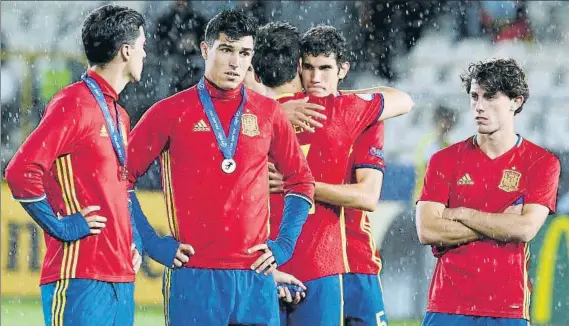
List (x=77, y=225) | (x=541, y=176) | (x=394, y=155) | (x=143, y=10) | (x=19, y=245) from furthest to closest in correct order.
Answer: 1. (x=143, y=10)
2. (x=394, y=155)
3. (x=19, y=245)
4. (x=541, y=176)
5. (x=77, y=225)

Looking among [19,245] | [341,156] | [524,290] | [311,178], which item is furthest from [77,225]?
[19,245]

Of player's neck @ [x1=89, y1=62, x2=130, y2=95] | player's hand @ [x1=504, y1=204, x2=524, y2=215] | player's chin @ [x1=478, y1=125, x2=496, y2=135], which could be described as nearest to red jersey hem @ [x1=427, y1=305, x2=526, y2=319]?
player's hand @ [x1=504, y1=204, x2=524, y2=215]

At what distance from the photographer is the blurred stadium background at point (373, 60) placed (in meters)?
11.8

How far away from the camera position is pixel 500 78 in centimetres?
561

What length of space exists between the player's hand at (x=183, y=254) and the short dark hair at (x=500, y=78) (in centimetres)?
168

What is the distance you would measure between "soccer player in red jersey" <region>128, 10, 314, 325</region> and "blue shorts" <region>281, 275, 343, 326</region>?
0.55 metres

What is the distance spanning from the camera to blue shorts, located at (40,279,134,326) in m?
4.73

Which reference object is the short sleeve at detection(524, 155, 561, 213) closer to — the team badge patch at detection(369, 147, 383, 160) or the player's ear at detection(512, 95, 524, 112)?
the player's ear at detection(512, 95, 524, 112)

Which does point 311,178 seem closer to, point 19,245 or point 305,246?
point 305,246

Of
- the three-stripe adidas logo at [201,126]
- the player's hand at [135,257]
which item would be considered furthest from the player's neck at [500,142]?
the player's hand at [135,257]

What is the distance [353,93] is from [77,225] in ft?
5.67

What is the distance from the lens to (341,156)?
224 inches

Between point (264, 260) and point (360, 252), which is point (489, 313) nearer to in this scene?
point (360, 252)

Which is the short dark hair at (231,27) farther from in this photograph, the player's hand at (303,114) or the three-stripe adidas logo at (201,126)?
the player's hand at (303,114)
